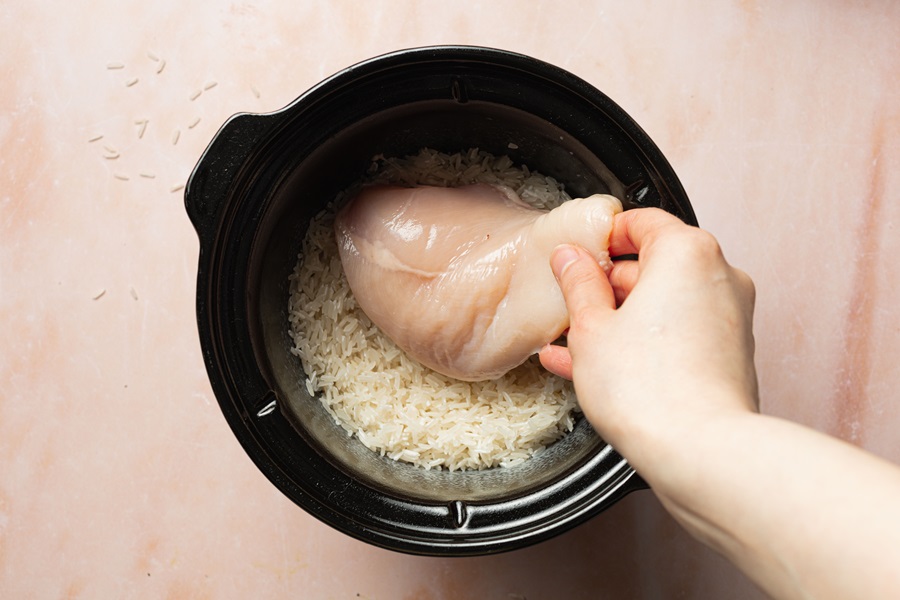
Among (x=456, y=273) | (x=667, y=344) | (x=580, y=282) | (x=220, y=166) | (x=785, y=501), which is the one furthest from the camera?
(x=456, y=273)

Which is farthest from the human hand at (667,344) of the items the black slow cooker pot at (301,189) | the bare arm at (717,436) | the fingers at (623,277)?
the black slow cooker pot at (301,189)

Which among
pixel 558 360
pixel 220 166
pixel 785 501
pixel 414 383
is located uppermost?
pixel 785 501

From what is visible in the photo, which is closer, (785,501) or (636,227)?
(785,501)

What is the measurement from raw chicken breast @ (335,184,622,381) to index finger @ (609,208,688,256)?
0.11 meters

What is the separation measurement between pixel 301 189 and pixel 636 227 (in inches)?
21.1

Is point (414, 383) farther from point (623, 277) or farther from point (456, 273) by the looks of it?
point (623, 277)

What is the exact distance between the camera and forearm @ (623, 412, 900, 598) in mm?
550

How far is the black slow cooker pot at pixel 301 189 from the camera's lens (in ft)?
3.29

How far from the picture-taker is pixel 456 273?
3.78 feet

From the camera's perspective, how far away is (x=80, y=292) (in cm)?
137

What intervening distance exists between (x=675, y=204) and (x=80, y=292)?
1.06 meters

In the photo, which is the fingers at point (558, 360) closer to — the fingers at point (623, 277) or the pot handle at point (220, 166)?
the fingers at point (623, 277)

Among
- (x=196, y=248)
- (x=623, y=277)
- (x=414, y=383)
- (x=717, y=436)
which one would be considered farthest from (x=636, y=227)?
(x=196, y=248)

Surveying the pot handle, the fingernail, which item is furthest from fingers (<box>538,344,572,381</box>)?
the pot handle
